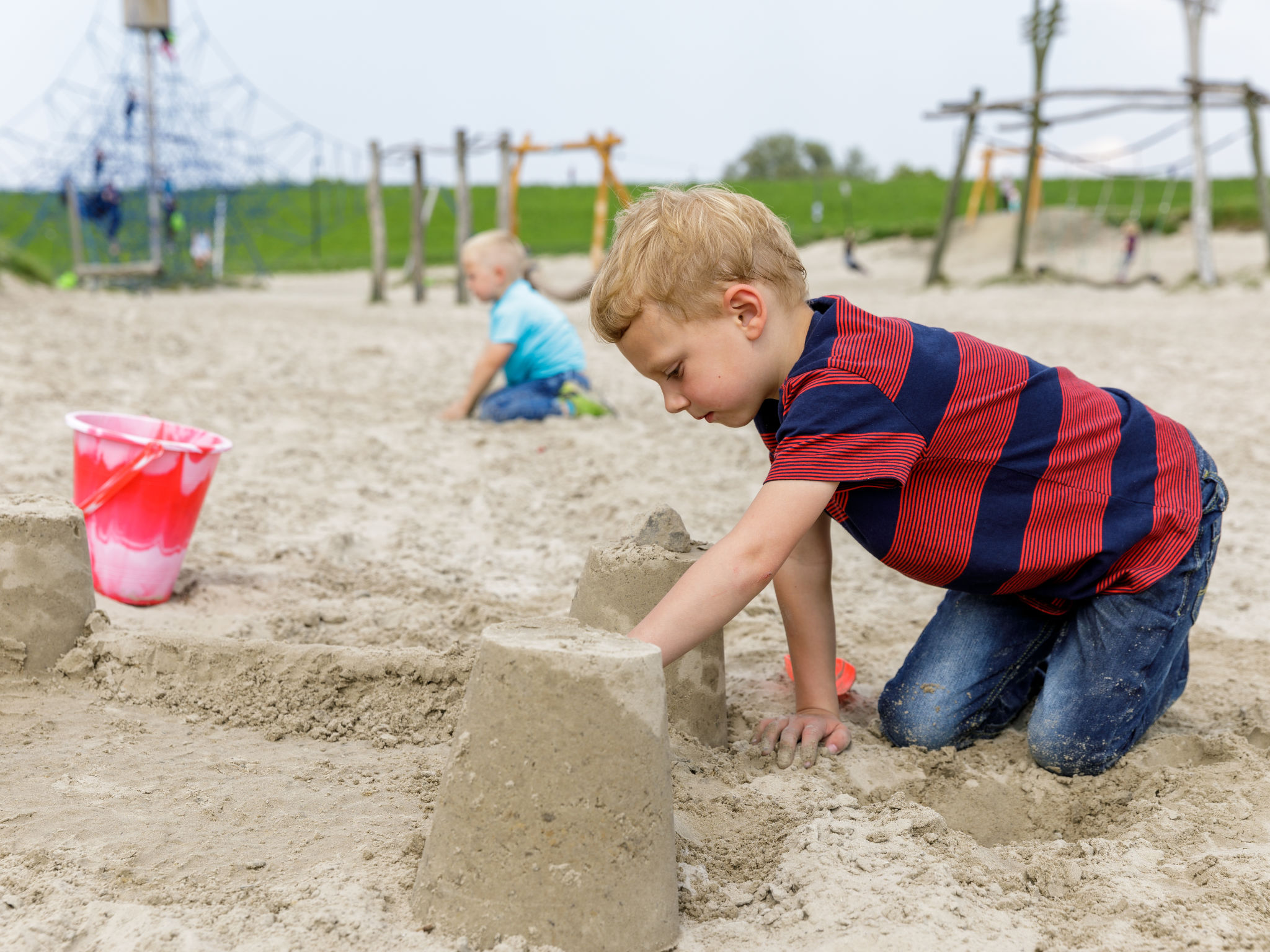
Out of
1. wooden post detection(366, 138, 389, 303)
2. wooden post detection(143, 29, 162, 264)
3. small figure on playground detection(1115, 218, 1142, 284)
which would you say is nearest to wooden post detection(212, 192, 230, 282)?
wooden post detection(143, 29, 162, 264)

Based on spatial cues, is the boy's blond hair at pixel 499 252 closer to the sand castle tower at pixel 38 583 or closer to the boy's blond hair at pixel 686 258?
the sand castle tower at pixel 38 583

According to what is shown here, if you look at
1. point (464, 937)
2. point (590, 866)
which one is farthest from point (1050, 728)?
point (464, 937)

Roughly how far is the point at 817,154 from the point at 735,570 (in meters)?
64.8

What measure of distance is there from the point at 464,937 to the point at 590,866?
19cm

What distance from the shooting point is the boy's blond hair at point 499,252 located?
552 cm

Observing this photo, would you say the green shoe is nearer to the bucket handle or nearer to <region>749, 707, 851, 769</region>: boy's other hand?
the bucket handle

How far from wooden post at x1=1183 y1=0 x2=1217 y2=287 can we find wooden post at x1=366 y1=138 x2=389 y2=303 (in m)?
9.13

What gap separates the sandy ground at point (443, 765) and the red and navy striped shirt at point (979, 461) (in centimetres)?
44

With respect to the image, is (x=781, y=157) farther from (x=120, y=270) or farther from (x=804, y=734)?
(x=804, y=734)

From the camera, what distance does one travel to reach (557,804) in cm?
144

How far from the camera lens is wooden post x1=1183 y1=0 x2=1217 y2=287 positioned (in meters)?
11.5

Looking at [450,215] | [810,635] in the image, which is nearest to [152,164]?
[810,635]

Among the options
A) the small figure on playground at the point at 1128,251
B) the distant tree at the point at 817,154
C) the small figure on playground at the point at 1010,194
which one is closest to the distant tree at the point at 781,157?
the distant tree at the point at 817,154

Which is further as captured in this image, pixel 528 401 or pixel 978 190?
pixel 978 190
